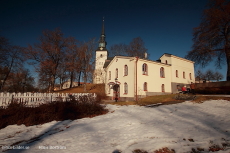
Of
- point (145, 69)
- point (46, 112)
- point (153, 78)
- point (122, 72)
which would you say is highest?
point (145, 69)

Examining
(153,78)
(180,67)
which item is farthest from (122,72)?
(180,67)

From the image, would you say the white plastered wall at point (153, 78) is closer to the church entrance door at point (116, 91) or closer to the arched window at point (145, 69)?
the arched window at point (145, 69)

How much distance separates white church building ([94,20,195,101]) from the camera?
18.5 m

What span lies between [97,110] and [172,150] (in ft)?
19.3

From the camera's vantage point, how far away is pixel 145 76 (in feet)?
62.7

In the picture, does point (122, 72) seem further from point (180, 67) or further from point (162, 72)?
point (180, 67)

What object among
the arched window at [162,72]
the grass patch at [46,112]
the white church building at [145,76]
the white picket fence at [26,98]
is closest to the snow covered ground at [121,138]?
the grass patch at [46,112]

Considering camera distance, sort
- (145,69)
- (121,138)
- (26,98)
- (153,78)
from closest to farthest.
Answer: (121,138) < (26,98) < (145,69) < (153,78)

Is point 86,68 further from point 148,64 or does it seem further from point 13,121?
point 13,121

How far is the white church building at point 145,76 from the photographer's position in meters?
18.5

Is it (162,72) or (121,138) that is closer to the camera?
(121,138)

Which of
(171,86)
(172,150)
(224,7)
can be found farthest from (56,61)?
(224,7)

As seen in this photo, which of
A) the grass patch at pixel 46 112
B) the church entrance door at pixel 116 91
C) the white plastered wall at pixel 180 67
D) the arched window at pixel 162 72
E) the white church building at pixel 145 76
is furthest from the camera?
→ the white plastered wall at pixel 180 67

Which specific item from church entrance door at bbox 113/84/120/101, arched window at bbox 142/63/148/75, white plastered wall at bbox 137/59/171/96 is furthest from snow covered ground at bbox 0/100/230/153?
church entrance door at bbox 113/84/120/101
